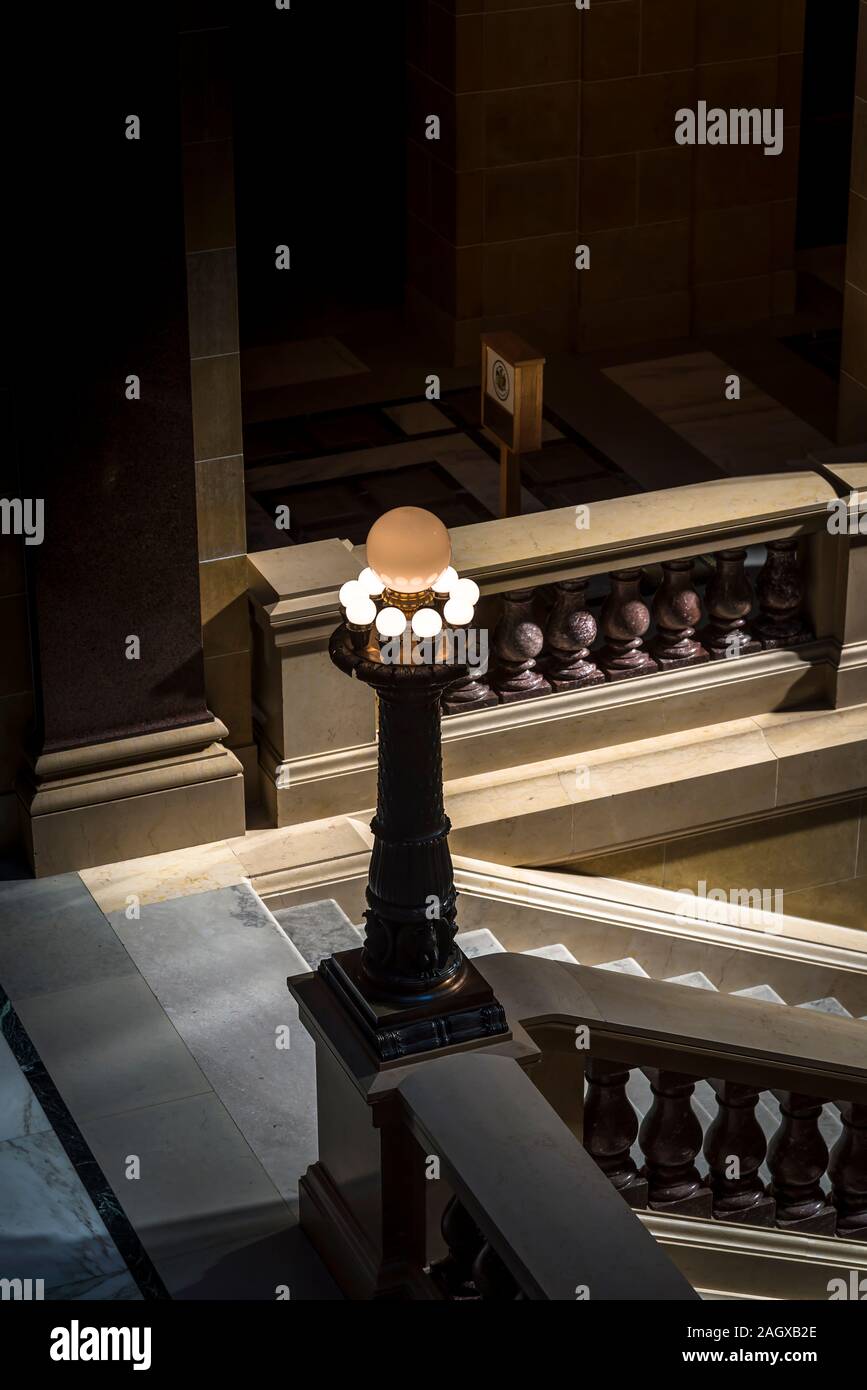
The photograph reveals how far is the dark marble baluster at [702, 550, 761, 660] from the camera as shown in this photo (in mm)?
9508

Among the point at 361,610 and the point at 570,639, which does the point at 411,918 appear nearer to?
the point at 361,610

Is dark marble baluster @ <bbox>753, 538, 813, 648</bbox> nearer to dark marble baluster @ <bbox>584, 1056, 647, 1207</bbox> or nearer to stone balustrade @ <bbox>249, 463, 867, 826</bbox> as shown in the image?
stone balustrade @ <bbox>249, 463, 867, 826</bbox>

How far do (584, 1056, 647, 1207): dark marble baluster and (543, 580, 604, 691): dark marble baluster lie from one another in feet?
9.44

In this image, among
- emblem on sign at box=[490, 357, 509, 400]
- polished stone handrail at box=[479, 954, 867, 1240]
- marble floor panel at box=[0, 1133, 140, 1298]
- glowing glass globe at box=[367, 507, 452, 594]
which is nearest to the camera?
glowing glass globe at box=[367, 507, 452, 594]

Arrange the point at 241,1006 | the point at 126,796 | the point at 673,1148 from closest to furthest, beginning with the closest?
the point at 673,1148, the point at 241,1006, the point at 126,796

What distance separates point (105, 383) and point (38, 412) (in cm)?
26

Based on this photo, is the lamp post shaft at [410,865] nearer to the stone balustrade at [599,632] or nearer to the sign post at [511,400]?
the stone balustrade at [599,632]

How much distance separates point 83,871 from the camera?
8.66 m

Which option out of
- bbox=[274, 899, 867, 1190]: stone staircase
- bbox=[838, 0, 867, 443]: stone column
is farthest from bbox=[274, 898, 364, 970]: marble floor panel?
bbox=[838, 0, 867, 443]: stone column

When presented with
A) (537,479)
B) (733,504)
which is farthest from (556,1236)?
(537,479)

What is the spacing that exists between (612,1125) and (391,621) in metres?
1.71

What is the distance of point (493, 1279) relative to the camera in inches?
226

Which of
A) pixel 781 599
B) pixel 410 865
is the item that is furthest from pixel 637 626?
pixel 410 865

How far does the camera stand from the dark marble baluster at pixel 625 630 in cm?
931
